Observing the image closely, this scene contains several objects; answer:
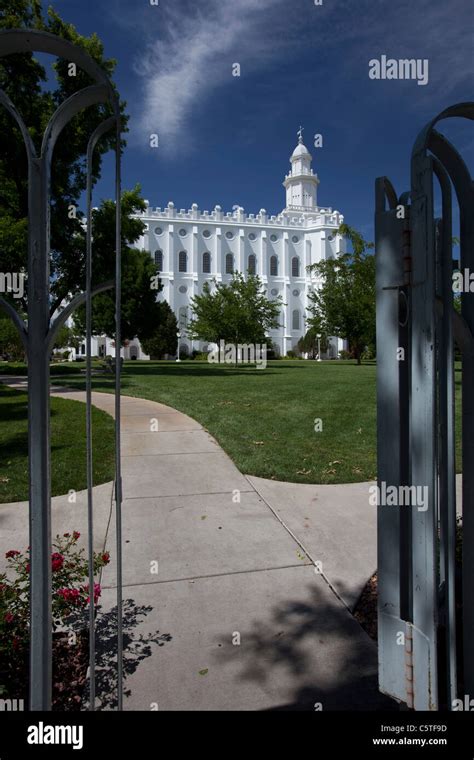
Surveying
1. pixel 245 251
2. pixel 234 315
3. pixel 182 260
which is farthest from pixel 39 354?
pixel 245 251

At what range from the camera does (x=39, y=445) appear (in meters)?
1.26

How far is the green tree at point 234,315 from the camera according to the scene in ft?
96.8

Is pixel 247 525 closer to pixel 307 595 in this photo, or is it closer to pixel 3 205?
pixel 307 595

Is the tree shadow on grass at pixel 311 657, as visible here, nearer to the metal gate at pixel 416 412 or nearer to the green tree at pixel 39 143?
the metal gate at pixel 416 412

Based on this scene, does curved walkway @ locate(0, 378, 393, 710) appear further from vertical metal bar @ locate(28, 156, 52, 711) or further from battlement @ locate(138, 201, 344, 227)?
battlement @ locate(138, 201, 344, 227)

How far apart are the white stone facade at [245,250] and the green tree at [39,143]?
163 ft

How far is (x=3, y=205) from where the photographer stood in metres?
16.0

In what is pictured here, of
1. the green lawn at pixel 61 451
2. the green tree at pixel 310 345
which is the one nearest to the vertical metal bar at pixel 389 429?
the green lawn at pixel 61 451

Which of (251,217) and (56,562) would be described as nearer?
(56,562)

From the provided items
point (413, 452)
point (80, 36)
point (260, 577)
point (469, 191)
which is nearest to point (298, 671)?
point (260, 577)

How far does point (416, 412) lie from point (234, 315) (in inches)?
1110

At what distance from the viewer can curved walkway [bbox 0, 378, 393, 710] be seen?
2.31 meters

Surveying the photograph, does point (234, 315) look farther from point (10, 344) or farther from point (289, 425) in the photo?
point (10, 344)

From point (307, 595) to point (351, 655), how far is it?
629 millimetres
